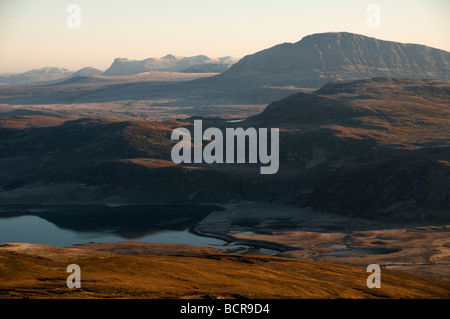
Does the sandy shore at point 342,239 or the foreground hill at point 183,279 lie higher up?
the foreground hill at point 183,279

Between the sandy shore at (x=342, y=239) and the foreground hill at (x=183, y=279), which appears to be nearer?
the foreground hill at (x=183, y=279)

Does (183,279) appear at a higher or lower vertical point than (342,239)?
higher

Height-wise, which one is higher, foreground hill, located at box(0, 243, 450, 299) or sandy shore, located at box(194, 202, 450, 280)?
foreground hill, located at box(0, 243, 450, 299)

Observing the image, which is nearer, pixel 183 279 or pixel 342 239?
pixel 183 279

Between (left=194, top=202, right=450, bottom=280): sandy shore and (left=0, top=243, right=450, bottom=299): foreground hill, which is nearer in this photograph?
(left=0, top=243, right=450, bottom=299): foreground hill
